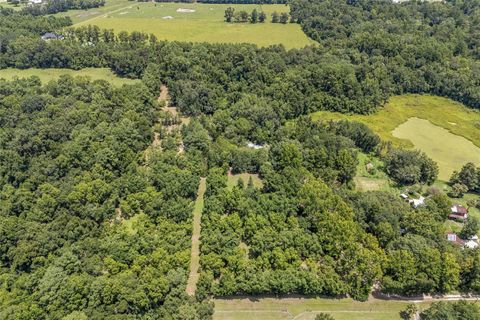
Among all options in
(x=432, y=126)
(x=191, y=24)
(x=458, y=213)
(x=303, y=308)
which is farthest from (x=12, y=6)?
(x=458, y=213)

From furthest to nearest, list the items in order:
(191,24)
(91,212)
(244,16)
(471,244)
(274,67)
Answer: (244,16) → (191,24) → (274,67) → (91,212) → (471,244)

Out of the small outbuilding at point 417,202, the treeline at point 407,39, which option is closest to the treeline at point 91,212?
the small outbuilding at point 417,202

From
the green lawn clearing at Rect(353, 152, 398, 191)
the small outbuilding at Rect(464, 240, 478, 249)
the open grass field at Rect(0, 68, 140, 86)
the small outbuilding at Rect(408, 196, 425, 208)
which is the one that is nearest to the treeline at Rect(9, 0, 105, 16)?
the open grass field at Rect(0, 68, 140, 86)

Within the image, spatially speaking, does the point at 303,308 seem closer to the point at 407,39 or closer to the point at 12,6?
the point at 407,39

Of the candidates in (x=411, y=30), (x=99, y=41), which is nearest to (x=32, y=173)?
(x=99, y=41)

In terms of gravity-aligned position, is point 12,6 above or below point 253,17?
above

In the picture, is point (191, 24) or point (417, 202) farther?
point (191, 24)

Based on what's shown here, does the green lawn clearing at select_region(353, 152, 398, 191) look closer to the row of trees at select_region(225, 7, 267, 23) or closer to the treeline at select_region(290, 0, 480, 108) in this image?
the treeline at select_region(290, 0, 480, 108)

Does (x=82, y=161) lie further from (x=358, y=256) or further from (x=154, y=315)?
(x=358, y=256)
